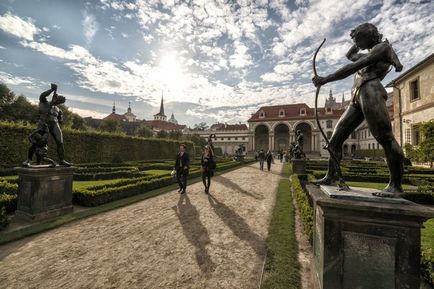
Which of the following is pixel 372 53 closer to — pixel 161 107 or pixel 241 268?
pixel 241 268

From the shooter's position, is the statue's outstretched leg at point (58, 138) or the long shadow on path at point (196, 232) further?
the statue's outstretched leg at point (58, 138)

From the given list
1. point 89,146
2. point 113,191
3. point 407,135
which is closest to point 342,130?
point 113,191

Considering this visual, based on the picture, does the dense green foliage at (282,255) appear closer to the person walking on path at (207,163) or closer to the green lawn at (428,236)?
the green lawn at (428,236)

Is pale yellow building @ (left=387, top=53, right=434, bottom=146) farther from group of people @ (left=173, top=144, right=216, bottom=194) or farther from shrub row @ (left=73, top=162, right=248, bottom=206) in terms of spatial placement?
shrub row @ (left=73, top=162, right=248, bottom=206)

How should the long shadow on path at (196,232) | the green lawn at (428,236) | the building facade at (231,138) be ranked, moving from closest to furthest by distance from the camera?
1. the long shadow on path at (196,232)
2. the green lawn at (428,236)
3. the building facade at (231,138)

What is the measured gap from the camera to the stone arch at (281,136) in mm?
52531

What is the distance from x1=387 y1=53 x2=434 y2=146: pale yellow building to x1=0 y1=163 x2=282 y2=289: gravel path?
20610mm

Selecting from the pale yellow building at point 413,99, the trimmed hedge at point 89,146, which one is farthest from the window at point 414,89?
the trimmed hedge at point 89,146

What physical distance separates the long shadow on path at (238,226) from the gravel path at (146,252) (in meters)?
0.02

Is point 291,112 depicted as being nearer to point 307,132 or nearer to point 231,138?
point 307,132

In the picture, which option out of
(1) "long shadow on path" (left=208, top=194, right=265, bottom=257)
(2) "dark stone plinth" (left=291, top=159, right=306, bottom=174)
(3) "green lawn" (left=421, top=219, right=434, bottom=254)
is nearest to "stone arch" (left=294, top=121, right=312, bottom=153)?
(2) "dark stone plinth" (left=291, top=159, right=306, bottom=174)

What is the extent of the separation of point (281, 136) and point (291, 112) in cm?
670

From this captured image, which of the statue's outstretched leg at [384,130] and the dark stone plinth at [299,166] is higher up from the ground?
the statue's outstretched leg at [384,130]

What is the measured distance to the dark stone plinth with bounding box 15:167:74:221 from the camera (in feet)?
15.9
